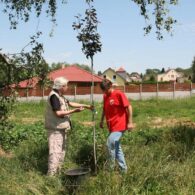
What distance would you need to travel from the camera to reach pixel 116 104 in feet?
25.8

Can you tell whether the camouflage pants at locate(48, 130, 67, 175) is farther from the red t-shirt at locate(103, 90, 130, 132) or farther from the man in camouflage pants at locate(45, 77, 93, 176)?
the red t-shirt at locate(103, 90, 130, 132)

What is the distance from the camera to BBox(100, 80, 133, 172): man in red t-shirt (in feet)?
25.3

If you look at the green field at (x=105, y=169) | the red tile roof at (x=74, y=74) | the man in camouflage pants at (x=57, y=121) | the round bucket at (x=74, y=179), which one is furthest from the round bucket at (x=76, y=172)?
the red tile roof at (x=74, y=74)

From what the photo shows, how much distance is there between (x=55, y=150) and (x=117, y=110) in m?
1.27

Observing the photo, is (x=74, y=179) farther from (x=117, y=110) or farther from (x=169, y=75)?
(x=169, y=75)

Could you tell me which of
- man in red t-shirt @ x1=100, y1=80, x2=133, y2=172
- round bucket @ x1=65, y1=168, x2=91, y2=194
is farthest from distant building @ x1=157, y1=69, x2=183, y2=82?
round bucket @ x1=65, y1=168, x2=91, y2=194

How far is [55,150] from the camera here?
24.9ft

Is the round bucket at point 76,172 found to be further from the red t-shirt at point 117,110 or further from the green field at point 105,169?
the red t-shirt at point 117,110

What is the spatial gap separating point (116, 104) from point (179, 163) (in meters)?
1.45

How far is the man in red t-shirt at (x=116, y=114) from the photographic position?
25.3ft

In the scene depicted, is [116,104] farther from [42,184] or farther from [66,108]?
[42,184]

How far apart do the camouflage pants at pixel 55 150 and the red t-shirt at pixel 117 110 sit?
876 millimetres

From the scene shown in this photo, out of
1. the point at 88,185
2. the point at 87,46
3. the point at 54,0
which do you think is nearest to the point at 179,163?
the point at 88,185

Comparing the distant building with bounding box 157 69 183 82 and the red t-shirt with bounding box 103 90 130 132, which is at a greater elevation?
the distant building with bounding box 157 69 183 82
